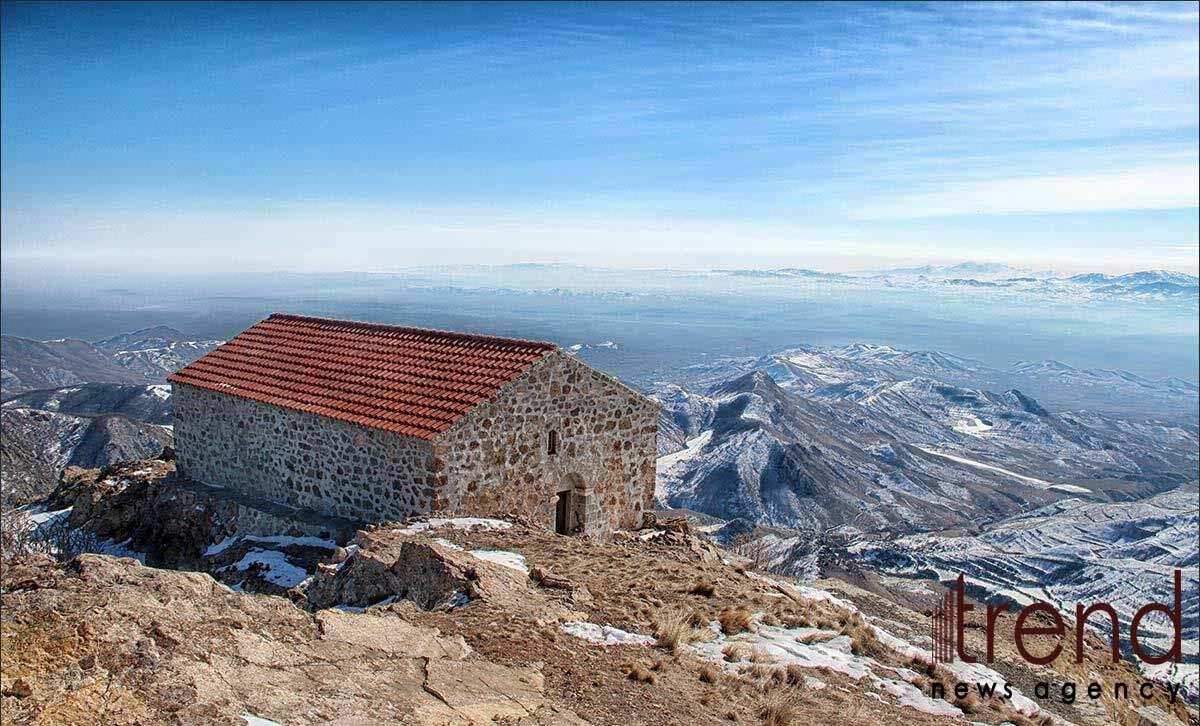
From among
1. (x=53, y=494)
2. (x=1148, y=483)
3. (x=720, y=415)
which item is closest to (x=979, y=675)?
(x=53, y=494)

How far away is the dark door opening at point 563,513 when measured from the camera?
50.0 ft

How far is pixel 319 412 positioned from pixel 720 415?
38.5 metres

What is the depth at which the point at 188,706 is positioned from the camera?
213 inches

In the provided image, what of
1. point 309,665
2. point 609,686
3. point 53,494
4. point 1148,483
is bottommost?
point 1148,483

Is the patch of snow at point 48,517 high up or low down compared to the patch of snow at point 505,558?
Result: down

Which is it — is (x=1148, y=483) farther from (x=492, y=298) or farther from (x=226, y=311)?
(x=226, y=311)

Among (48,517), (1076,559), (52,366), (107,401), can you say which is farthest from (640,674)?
(52,366)

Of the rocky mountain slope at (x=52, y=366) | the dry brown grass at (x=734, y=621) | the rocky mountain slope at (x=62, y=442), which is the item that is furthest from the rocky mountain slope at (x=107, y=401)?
the dry brown grass at (x=734, y=621)

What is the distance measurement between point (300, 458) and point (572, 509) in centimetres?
467

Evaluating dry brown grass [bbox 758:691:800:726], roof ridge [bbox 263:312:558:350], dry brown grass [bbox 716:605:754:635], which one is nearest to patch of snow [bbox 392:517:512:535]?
roof ridge [bbox 263:312:558:350]

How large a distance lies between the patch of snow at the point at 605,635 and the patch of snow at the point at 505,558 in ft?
6.22

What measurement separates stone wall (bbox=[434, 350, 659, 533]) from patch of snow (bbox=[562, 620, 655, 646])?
4.99m

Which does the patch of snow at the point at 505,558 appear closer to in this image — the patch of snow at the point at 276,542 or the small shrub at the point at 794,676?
the patch of snow at the point at 276,542

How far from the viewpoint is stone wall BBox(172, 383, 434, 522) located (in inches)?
528
